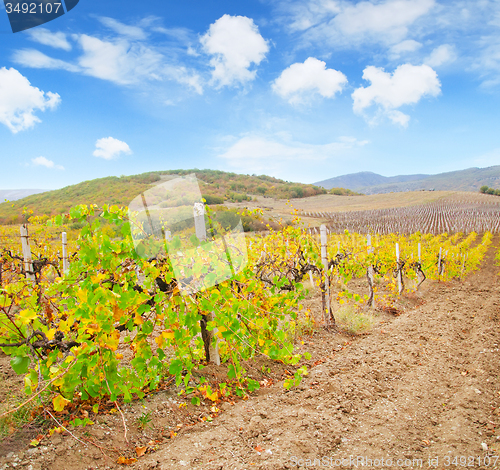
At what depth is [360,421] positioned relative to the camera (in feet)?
7.55

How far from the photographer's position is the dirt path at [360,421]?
185 centimetres

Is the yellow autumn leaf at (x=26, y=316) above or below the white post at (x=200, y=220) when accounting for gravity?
below

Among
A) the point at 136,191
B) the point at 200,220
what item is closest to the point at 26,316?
the point at 200,220

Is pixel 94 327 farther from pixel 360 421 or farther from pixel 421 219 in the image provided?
pixel 421 219

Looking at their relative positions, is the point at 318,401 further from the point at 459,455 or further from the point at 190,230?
the point at 190,230

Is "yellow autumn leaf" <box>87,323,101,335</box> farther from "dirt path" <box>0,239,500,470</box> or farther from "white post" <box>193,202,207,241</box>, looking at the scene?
"white post" <box>193,202,207,241</box>

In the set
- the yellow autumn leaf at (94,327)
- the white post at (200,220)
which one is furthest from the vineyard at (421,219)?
the yellow autumn leaf at (94,327)

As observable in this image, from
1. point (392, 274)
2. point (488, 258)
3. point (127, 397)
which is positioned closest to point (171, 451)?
point (127, 397)

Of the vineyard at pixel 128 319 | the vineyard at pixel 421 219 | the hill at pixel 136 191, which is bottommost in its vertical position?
the vineyard at pixel 421 219

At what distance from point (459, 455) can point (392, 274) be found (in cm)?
827

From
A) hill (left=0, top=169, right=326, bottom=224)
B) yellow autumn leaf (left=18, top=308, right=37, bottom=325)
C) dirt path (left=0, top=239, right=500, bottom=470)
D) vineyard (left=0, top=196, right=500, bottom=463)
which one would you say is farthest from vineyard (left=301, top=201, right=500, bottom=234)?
yellow autumn leaf (left=18, top=308, right=37, bottom=325)

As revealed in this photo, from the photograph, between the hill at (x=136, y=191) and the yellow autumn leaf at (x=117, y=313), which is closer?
the yellow autumn leaf at (x=117, y=313)

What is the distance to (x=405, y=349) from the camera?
3.88 meters

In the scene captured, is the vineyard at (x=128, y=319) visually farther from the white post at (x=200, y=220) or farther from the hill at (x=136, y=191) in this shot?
the hill at (x=136, y=191)
